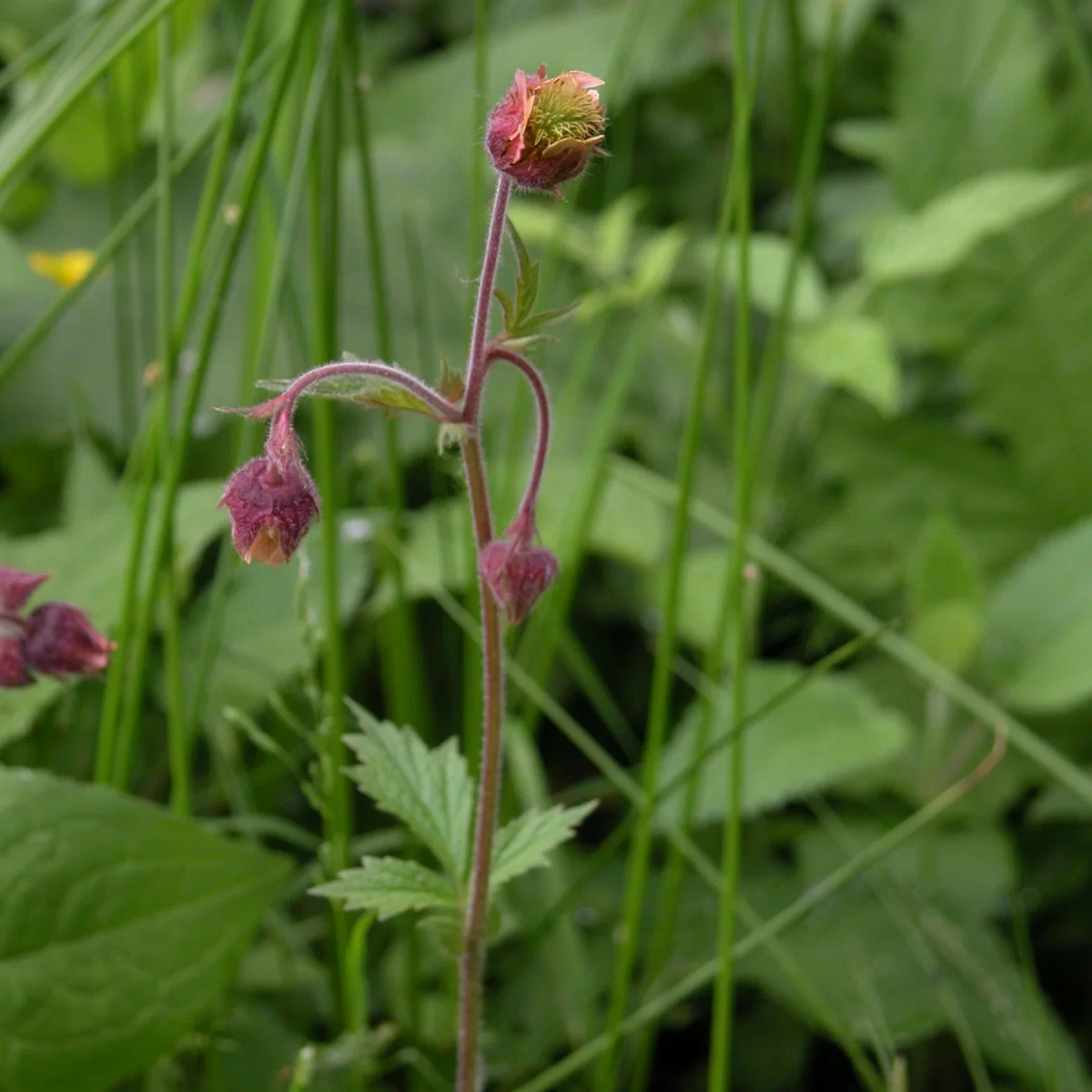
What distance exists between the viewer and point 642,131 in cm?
229

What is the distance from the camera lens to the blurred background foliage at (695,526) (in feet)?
3.91

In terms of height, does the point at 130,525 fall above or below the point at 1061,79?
below

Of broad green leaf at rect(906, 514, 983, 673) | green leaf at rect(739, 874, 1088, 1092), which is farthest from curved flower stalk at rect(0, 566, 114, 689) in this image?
broad green leaf at rect(906, 514, 983, 673)

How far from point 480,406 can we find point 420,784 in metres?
0.25

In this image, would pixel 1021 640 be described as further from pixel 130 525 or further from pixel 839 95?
pixel 839 95

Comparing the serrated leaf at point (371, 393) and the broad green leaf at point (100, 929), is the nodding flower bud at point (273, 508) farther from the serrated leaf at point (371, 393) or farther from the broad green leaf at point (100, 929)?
the broad green leaf at point (100, 929)

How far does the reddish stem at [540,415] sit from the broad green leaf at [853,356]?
0.75 meters

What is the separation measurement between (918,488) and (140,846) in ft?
3.92

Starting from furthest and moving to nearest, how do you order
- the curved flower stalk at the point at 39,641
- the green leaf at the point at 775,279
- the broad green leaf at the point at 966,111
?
1. the broad green leaf at the point at 966,111
2. the green leaf at the point at 775,279
3. the curved flower stalk at the point at 39,641

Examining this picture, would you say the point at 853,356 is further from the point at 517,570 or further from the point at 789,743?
the point at 517,570

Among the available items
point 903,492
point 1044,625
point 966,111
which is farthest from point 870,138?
point 1044,625

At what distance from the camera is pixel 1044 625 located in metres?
1.40

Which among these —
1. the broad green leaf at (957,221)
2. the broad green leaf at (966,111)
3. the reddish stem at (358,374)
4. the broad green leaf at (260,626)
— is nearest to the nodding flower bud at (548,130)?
the reddish stem at (358,374)

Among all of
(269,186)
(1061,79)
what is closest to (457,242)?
(269,186)
